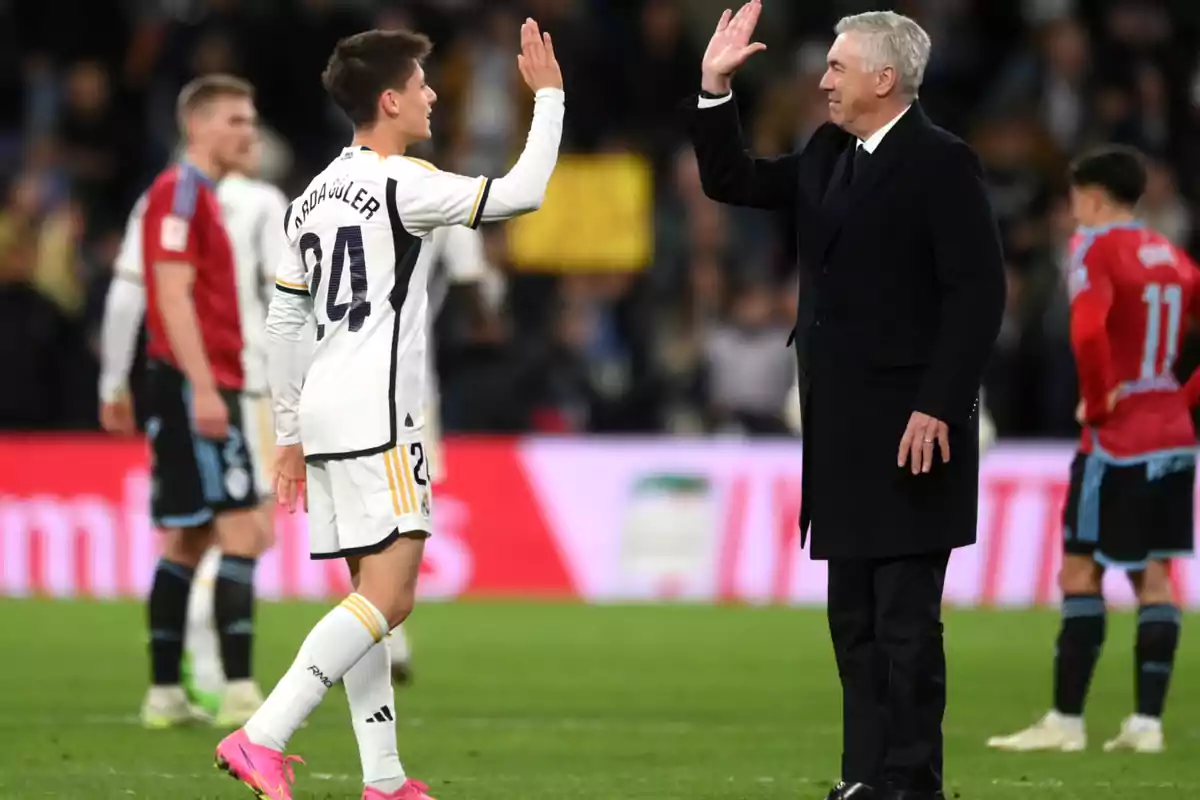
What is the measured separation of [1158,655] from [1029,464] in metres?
6.43

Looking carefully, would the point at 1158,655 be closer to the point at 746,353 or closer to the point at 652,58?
the point at 746,353

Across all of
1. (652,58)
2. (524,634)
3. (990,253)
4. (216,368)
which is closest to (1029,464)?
(524,634)

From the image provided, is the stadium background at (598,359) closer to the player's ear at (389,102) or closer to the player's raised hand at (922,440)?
the player's raised hand at (922,440)

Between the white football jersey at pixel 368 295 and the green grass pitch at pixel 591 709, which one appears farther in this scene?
the green grass pitch at pixel 591 709

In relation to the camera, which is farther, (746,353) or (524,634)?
(746,353)

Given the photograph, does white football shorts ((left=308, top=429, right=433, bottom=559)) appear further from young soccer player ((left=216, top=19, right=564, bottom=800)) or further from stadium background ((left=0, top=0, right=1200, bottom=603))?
stadium background ((left=0, top=0, right=1200, bottom=603))

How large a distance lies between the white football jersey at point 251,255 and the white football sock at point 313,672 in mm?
3316

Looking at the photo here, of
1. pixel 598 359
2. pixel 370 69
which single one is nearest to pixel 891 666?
pixel 370 69

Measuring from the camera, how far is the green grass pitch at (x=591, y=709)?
7.32 meters

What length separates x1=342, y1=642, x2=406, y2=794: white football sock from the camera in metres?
6.37

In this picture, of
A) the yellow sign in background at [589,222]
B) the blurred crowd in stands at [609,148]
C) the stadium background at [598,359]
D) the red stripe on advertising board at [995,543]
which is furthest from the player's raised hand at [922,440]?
the yellow sign in background at [589,222]

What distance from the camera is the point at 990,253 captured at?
6.25 meters

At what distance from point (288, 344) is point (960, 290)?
1.94m

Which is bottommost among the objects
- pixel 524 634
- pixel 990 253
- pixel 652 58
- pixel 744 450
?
pixel 524 634
